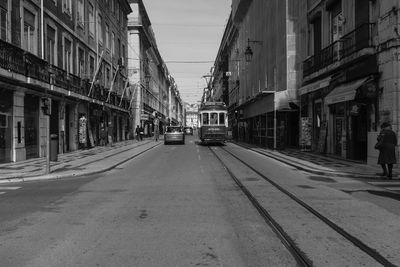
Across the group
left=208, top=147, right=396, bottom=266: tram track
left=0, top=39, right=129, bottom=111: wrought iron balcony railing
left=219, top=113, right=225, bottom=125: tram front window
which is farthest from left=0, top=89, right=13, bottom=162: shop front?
left=219, top=113, right=225, bottom=125: tram front window

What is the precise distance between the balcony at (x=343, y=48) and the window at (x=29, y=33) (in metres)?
15.0

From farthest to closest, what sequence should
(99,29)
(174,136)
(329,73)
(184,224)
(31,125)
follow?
(174,136) < (99,29) < (31,125) < (329,73) < (184,224)

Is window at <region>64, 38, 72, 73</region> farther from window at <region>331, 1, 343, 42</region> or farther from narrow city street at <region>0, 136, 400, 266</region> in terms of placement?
narrow city street at <region>0, 136, 400, 266</region>

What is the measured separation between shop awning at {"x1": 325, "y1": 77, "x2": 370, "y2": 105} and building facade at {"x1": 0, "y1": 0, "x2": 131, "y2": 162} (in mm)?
11825

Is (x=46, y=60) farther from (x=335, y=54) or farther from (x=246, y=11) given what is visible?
(x=246, y=11)

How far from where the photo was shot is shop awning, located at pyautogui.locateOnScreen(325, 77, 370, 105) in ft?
62.9

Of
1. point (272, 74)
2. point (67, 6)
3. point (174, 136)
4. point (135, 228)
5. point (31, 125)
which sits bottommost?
point (135, 228)

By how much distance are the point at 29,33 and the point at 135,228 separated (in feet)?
63.3

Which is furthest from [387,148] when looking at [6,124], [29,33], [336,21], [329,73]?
[29,33]

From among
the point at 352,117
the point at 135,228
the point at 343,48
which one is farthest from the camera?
the point at 343,48

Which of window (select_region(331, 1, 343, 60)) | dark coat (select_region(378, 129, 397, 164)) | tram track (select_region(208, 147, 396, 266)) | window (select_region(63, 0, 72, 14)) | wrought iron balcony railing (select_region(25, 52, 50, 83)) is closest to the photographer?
tram track (select_region(208, 147, 396, 266))

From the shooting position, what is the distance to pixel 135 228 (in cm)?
769

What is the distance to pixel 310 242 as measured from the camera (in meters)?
6.72

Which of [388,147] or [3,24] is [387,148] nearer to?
[388,147]
